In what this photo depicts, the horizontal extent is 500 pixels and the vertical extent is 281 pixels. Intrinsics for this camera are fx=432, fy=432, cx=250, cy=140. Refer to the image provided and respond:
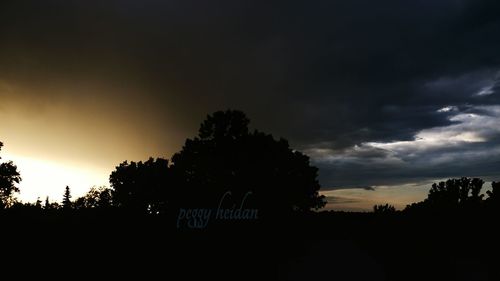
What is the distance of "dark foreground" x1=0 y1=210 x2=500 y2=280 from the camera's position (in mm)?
14422

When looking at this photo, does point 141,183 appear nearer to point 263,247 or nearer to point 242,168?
point 242,168

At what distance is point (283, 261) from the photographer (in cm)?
1831

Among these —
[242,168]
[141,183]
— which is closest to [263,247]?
[242,168]

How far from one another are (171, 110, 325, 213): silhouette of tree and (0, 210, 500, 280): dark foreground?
23.3m

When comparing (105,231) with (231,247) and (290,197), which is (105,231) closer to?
(231,247)

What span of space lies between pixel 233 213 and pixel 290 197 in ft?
92.7

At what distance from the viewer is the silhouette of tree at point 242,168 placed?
142ft

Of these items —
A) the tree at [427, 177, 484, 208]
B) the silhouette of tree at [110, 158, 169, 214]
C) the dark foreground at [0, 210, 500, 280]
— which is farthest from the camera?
the silhouette of tree at [110, 158, 169, 214]

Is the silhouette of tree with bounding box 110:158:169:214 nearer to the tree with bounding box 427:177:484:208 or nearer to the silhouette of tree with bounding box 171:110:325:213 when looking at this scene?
the silhouette of tree with bounding box 171:110:325:213

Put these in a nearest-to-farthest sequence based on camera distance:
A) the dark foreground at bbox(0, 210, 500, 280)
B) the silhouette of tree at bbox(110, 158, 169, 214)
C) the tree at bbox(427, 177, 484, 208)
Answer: the dark foreground at bbox(0, 210, 500, 280), the tree at bbox(427, 177, 484, 208), the silhouette of tree at bbox(110, 158, 169, 214)

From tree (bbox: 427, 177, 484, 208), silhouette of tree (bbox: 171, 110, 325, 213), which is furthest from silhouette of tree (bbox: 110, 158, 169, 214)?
tree (bbox: 427, 177, 484, 208)

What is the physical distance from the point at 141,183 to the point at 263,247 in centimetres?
4068

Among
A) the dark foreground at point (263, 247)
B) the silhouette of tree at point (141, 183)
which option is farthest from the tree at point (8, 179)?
the dark foreground at point (263, 247)

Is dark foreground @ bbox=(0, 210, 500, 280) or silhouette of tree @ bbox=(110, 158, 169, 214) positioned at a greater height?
silhouette of tree @ bbox=(110, 158, 169, 214)
